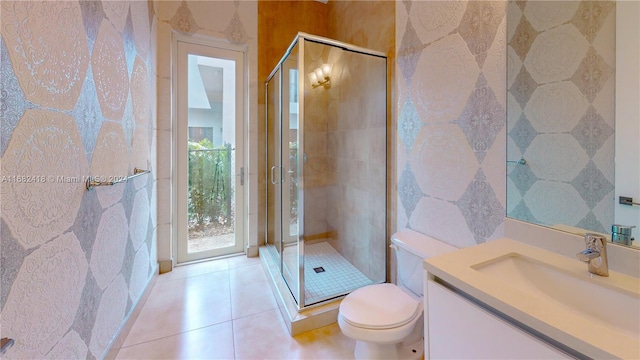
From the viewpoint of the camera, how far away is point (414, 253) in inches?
56.9

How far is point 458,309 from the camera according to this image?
28.8 inches

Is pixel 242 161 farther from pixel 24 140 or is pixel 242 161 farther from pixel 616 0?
pixel 616 0

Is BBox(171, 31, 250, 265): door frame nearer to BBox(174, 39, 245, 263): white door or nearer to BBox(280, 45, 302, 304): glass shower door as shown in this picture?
BBox(174, 39, 245, 263): white door

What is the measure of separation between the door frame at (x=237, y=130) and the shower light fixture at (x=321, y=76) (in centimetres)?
101

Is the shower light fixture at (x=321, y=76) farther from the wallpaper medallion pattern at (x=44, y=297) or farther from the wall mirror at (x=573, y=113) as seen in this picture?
the wallpaper medallion pattern at (x=44, y=297)

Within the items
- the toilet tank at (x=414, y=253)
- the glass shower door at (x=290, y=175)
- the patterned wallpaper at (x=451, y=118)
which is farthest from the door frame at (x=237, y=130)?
the toilet tank at (x=414, y=253)

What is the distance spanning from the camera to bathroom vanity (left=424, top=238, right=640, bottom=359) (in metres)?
0.53

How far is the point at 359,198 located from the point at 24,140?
1938 mm

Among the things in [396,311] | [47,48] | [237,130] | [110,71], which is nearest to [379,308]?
[396,311]

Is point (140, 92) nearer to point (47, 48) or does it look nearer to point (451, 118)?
point (47, 48)

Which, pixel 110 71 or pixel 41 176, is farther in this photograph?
pixel 110 71

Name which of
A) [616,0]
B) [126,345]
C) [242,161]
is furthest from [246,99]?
[616,0]

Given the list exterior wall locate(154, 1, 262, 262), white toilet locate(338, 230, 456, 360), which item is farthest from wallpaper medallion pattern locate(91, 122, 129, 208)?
white toilet locate(338, 230, 456, 360)

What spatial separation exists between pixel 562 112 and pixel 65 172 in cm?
190
